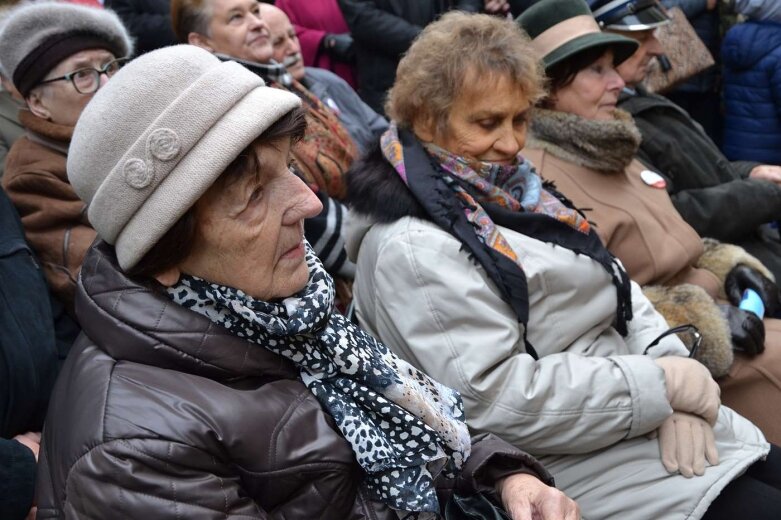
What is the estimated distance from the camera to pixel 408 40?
176 inches

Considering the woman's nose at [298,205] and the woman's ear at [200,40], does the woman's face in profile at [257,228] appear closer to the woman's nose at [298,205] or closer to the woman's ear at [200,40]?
the woman's nose at [298,205]

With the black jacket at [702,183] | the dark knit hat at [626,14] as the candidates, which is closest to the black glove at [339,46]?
the dark knit hat at [626,14]

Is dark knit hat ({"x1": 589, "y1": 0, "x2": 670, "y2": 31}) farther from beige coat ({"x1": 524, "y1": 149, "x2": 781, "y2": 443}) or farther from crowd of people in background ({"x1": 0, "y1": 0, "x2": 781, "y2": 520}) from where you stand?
beige coat ({"x1": 524, "y1": 149, "x2": 781, "y2": 443})

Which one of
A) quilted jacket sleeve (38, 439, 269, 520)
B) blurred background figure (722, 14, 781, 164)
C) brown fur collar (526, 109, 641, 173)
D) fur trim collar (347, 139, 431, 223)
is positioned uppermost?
quilted jacket sleeve (38, 439, 269, 520)

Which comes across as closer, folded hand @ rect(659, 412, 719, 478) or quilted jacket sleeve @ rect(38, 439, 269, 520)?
quilted jacket sleeve @ rect(38, 439, 269, 520)

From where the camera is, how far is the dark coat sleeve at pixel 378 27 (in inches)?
178

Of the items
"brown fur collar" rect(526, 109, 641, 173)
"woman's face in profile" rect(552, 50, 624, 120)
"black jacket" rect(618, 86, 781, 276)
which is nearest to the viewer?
"brown fur collar" rect(526, 109, 641, 173)

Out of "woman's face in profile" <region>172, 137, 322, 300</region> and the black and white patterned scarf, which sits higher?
"woman's face in profile" <region>172, 137, 322, 300</region>

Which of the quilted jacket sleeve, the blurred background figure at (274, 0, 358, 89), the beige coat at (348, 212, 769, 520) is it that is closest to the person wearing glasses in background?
the beige coat at (348, 212, 769, 520)

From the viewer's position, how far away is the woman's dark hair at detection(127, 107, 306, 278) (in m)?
1.48

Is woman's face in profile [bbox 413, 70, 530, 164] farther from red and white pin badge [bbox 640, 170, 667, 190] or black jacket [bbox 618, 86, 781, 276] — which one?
black jacket [bbox 618, 86, 781, 276]

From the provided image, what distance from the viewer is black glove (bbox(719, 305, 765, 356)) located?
2.71 meters

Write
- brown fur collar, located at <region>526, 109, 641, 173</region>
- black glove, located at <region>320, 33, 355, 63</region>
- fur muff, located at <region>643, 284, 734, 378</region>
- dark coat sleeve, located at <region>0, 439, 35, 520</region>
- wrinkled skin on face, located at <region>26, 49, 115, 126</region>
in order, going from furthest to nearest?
black glove, located at <region>320, 33, 355, 63</region> < brown fur collar, located at <region>526, 109, 641, 173</region> < wrinkled skin on face, located at <region>26, 49, 115, 126</region> < fur muff, located at <region>643, 284, 734, 378</region> < dark coat sleeve, located at <region>0, 439, 35, 520</region>

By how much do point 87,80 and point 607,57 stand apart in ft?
6.26
